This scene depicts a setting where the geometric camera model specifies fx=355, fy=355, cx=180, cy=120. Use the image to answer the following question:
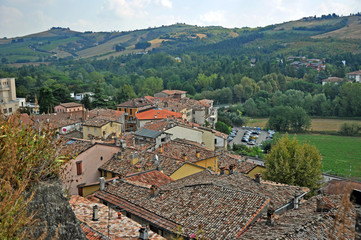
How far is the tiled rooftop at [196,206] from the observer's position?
31.2 ft

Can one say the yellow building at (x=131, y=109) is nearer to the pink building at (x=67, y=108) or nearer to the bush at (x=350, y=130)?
the pink building at (x=67, y=108)

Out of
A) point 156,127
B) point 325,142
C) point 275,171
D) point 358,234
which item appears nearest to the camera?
point 358,234

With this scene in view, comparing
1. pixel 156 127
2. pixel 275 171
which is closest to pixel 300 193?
pixel 275 171

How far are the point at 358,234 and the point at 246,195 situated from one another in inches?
234

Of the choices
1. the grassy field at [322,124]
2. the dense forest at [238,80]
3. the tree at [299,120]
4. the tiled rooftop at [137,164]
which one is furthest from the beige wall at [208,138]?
the grassy field at [322,124]

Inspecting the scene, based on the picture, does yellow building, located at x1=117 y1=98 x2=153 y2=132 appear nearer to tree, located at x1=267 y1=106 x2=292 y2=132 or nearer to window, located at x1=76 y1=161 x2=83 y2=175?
tree, located at x1=267 y1=106 x2=292 y2=132

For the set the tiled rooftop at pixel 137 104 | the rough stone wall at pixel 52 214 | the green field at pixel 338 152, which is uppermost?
the rough stone wall at pixel 52 214

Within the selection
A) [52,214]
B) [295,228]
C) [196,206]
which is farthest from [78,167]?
[52,214]

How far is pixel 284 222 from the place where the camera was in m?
9.53

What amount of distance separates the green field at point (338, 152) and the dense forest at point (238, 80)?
1648cm

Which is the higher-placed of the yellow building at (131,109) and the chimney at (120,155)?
the chimney at (120,155)

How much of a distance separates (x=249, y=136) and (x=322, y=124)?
20.9 m

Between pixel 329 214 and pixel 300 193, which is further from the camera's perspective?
pixel 300 193

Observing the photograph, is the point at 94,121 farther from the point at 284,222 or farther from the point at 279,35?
the point at 279,35
